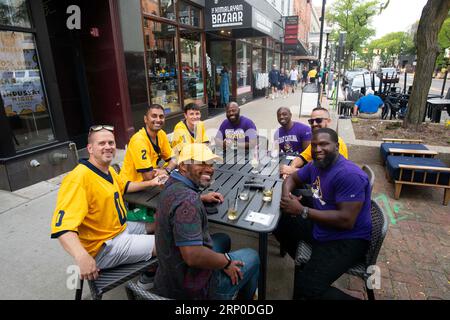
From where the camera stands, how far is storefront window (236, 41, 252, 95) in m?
13.7

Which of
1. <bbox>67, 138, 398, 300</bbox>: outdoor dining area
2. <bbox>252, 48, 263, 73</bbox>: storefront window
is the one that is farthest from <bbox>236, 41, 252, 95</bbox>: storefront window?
<bbox>67, 138, 398, 300</bbox>: outdoor dining area

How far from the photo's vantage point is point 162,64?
26.8ft

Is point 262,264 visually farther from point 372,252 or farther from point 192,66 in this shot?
point 192,66

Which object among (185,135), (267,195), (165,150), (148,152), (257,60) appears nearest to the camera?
(267,195)

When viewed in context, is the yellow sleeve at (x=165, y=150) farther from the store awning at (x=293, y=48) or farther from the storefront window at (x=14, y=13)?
the store awning at (x=293, y=48)

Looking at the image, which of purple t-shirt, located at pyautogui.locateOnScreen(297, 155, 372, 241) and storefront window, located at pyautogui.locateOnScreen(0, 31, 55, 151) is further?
storefront window, located at pyautogui.locateOnScreen(0, 31, 55, 151)

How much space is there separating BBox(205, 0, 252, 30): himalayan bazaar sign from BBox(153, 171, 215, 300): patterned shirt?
841 cm

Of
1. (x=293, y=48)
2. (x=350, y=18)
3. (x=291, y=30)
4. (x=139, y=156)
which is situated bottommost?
(x=139, y=156)

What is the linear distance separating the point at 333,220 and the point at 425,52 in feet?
22.5

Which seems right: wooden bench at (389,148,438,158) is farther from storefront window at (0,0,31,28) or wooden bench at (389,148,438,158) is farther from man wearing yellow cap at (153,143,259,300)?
storefront window at (0,0,31,28)

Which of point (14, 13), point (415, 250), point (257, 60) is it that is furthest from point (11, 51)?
point (257, 60)

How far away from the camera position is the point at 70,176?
2.05 metres

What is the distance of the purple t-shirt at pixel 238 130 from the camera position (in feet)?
15.8

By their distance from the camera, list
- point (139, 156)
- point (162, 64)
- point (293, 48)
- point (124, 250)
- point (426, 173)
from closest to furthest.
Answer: point (124, 250), point (139, 156), point (426, 173), point (162, 64), point (293, 48)
